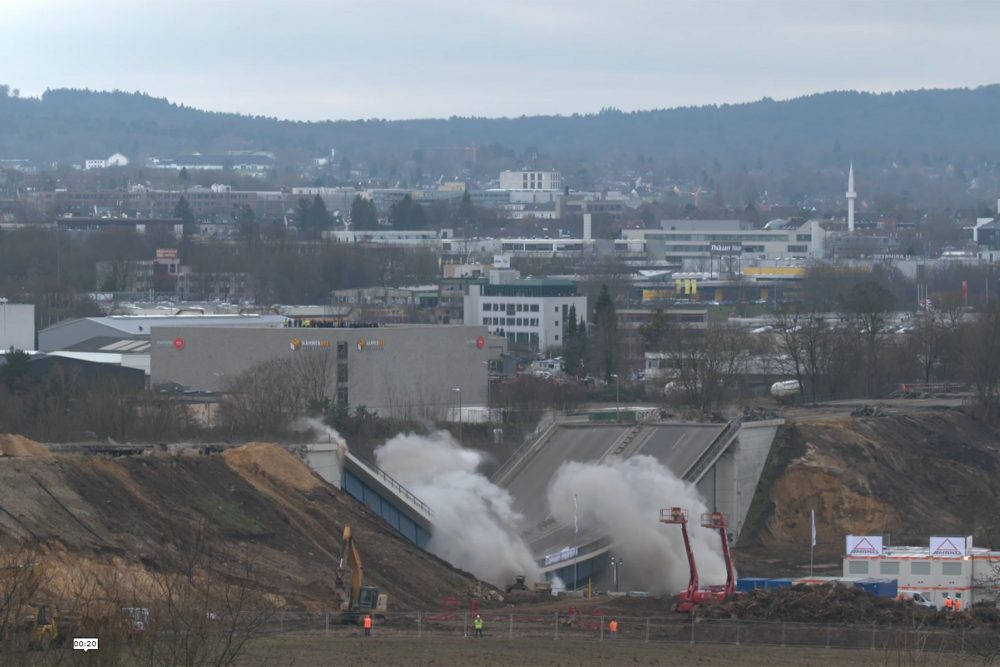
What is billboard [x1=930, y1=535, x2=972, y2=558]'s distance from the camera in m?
57.7

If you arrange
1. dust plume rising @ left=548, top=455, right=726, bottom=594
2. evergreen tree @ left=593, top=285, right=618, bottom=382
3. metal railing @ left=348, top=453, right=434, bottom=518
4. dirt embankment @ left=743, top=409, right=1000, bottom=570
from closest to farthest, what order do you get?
metal railing @ left=348, top=453, right=434, bottom=518 < dust plume rising @ left=548, top=455, right=726, bottom=594 < dirt embankment @ left=743, top=409, right=1000, bottom=570 < evergreen tree @ left=593, top=285, right=618, bottom=382

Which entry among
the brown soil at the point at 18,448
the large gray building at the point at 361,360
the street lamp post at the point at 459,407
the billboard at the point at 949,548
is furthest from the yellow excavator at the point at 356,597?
the large gray building at the point at 361,360

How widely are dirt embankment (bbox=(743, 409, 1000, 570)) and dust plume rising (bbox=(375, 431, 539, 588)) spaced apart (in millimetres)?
9088

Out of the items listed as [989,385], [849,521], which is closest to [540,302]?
[989,385]

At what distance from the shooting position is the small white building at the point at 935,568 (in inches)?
2238

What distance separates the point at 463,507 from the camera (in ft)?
215

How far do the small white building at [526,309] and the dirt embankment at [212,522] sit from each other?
265 ft

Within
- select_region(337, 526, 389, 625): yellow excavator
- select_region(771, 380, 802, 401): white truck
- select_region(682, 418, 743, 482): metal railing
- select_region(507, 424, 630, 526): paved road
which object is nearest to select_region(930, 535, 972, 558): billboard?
select_region(337, 526, 389, 625): yellow excavator

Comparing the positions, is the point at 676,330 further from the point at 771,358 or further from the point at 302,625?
the point at 302,625

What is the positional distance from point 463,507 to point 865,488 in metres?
17.1

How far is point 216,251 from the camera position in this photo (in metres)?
200

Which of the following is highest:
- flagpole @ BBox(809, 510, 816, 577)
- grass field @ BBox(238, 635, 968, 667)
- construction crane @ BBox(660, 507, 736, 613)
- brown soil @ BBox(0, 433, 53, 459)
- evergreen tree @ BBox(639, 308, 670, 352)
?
brown soil @ BBox(0, 433, 53, 459)

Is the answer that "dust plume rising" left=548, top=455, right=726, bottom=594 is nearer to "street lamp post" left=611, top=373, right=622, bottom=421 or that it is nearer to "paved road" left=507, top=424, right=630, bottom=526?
"paved road" left=507, top=424, right=630, bottom=526

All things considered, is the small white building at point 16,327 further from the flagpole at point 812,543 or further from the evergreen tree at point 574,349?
the flagpole at point 812,543
